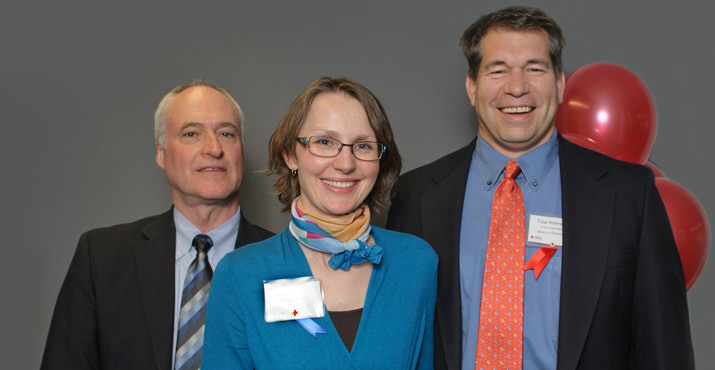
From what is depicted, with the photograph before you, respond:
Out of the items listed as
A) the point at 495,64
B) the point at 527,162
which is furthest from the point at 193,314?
the point at 495,64

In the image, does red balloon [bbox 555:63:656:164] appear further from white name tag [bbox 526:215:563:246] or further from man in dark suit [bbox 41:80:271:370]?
man in dark suit [bbox 41:80:271:370]

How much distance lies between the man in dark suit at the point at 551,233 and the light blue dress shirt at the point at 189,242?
844 millimetres

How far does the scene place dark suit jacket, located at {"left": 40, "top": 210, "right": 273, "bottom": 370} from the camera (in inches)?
93.4

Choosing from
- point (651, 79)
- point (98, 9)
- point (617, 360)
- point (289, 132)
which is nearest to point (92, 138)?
point (98, 9)

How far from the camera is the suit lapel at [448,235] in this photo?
7.07 ft

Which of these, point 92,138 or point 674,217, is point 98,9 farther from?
point 674,217

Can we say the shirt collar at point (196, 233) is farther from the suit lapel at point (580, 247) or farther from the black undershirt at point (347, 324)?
the suit lapel at point (580, 247)

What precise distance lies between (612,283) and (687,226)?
1.02 meters

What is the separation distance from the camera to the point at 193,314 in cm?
240

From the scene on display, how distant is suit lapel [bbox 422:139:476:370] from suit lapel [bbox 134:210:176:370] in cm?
109

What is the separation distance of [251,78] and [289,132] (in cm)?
181

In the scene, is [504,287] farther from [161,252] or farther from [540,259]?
[161,252]

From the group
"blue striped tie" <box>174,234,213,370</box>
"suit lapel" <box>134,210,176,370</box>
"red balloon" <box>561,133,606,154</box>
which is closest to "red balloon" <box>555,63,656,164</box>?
"red balloon" <box>561,133,606,154</box>

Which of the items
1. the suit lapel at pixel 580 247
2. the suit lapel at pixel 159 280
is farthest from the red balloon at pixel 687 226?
the suit lapel at pixel 159 280
